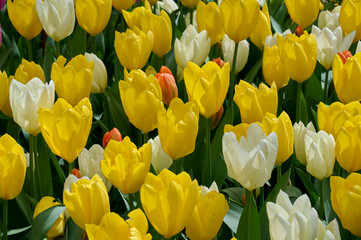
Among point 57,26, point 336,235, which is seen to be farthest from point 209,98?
point 57,26

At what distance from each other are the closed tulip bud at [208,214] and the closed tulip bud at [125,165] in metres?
0.18

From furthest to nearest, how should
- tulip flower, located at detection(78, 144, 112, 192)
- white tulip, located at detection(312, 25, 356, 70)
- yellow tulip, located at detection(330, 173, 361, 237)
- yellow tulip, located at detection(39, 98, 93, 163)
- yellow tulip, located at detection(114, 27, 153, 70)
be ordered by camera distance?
white tulip, located at detection(312, 25, 356, 70) < yellow tulip, located at detection(114, 27, 153, 70) < tulip flower, located at detection(78, 144, 112, 192) < yellow tulip, located at detection(39, 98, 93, 163) < yellow tulip, located at detection(330, 173, 361, 237)

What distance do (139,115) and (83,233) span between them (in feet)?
1.09

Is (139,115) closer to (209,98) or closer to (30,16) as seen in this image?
(209,98)

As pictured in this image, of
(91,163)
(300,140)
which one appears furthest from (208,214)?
(300,140)

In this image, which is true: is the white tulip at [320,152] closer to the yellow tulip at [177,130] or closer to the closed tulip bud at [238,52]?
the yellow tulip at [177,130]

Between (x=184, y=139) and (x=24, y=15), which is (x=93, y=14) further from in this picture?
(x=184, y=139)

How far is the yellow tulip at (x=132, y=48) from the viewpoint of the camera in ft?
6.77

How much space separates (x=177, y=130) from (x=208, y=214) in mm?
271

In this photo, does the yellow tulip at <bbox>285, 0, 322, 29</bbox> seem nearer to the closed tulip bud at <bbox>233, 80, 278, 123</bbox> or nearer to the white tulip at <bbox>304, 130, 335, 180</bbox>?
the closed tulip bud at <bbox>233, 80, 278, 123</bbox>

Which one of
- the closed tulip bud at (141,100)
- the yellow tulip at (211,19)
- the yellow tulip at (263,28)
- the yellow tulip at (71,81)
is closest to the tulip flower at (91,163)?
the closed tulip bud at (141,100)

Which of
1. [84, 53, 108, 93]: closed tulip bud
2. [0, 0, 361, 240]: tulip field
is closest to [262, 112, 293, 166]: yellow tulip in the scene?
[0, 0, 361, 240]: tulip field

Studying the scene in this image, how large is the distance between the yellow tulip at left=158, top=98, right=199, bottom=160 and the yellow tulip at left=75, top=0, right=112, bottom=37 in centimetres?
91

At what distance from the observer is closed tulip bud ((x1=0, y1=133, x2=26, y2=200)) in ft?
4.49
